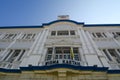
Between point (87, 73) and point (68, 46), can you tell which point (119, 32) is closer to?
point (68, 46)

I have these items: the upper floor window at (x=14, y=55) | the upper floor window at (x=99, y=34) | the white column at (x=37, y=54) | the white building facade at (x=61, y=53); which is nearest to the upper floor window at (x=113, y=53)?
the white building facade at (x=61, y=53)

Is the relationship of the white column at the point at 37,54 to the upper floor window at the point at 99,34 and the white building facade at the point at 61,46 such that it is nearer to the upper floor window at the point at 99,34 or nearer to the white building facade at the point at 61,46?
the white building facade at the point at 61,46

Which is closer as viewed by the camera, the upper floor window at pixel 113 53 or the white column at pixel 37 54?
the white column at pixel 37 54

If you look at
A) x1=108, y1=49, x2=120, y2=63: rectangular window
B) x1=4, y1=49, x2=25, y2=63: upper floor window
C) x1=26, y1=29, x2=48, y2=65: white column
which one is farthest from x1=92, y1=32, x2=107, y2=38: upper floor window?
x1=4, y1=49, x2=25, y2=63: upper floor window

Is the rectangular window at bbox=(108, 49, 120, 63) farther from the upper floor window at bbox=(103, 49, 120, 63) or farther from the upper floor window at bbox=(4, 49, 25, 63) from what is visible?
the upper floor window at bbox=(4, 49, 25, 63)

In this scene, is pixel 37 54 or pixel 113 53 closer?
pixel 37 54

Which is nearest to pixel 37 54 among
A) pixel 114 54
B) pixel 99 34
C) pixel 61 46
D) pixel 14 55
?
pixel 61 46

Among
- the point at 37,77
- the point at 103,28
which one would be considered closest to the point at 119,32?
the point at 103,28

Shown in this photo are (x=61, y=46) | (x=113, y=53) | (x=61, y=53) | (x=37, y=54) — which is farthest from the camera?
(x=113, y=53)

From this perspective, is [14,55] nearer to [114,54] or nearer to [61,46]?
[61,46]

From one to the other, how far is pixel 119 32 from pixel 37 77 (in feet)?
41.5

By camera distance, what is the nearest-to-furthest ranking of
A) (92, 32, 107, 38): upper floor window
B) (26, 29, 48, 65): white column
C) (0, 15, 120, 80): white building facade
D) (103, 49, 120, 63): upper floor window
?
(0, 15, 120, 80): white building facade → (26, 29, 48, 65): white column → (103, 49, 120, 63): upper floor window → (92, 32, 107, 38): upper floor window

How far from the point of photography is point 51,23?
672 inches

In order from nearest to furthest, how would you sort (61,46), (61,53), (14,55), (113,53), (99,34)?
(61,53), (61,46), (113,53), (14,55), (99,34)
